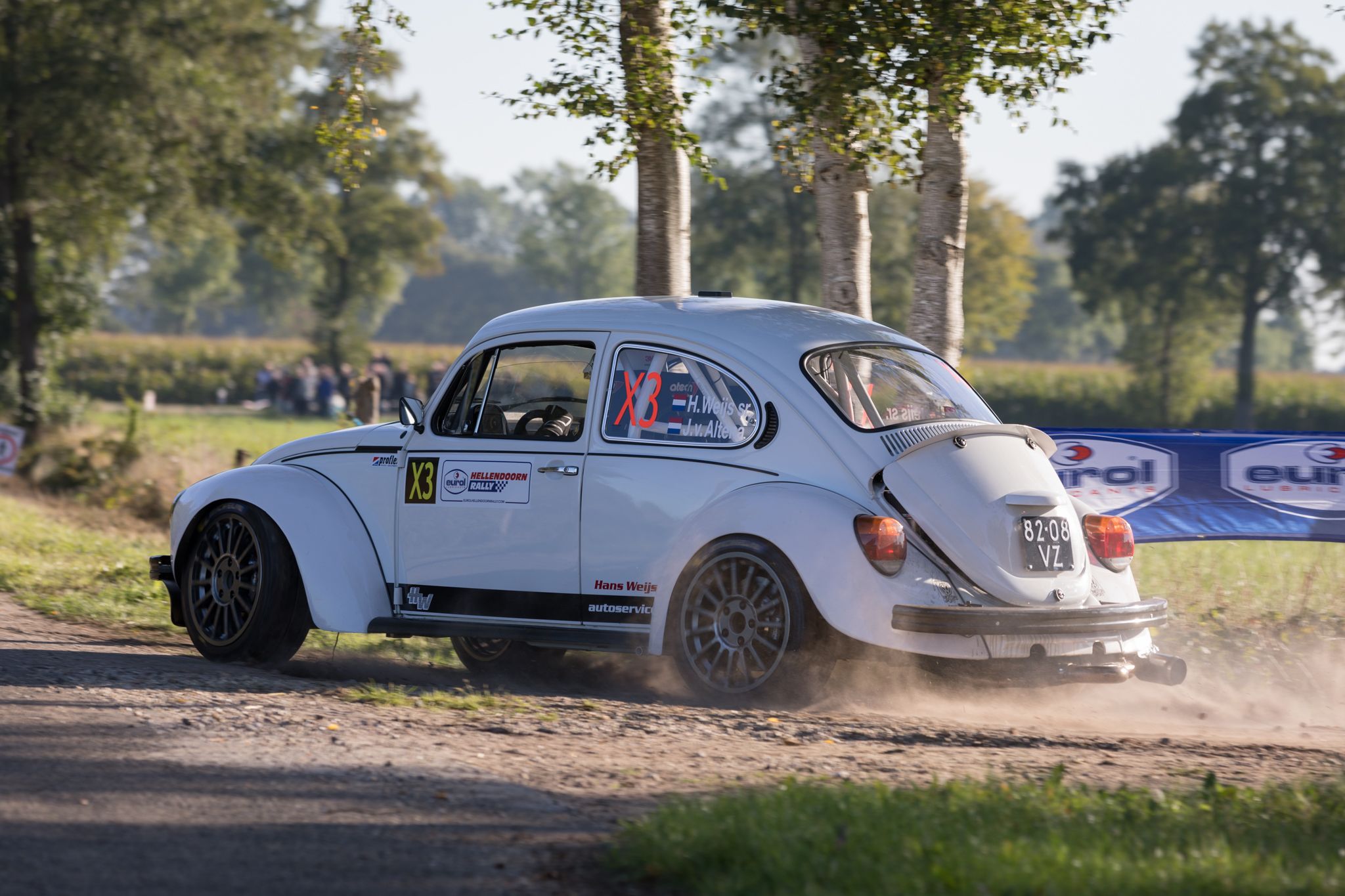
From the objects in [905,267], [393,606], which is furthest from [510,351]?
[905,267]

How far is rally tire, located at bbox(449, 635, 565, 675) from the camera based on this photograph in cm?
861

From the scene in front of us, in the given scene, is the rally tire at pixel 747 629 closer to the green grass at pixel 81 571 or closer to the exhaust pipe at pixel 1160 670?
the exhaust pipe at pixel 1160 670

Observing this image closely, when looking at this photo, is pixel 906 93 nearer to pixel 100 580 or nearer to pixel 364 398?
pixel 100 580

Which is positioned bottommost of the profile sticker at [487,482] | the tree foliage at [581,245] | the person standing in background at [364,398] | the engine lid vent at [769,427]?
the profile sticker at [487,482]

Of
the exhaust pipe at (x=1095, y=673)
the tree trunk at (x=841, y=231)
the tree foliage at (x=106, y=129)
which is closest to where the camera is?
the exhaust pipe at (x=1095, y=673)

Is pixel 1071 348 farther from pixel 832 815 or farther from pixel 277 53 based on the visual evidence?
pixel 832 815

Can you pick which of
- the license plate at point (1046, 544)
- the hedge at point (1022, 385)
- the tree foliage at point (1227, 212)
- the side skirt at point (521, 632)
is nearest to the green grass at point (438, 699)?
the side skirt at point (521, 632)

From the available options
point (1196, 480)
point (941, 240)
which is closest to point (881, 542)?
point (1196, 480)

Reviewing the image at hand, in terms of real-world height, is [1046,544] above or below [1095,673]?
above

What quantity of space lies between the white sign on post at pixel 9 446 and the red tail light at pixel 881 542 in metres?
14.5

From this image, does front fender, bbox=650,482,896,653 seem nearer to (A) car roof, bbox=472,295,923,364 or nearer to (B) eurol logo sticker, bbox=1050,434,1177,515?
(A) car roof, bbox=472,295,923,364

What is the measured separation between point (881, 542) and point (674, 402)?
136 cm

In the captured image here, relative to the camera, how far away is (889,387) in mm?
7445

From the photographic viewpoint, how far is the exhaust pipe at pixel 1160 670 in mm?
7219
